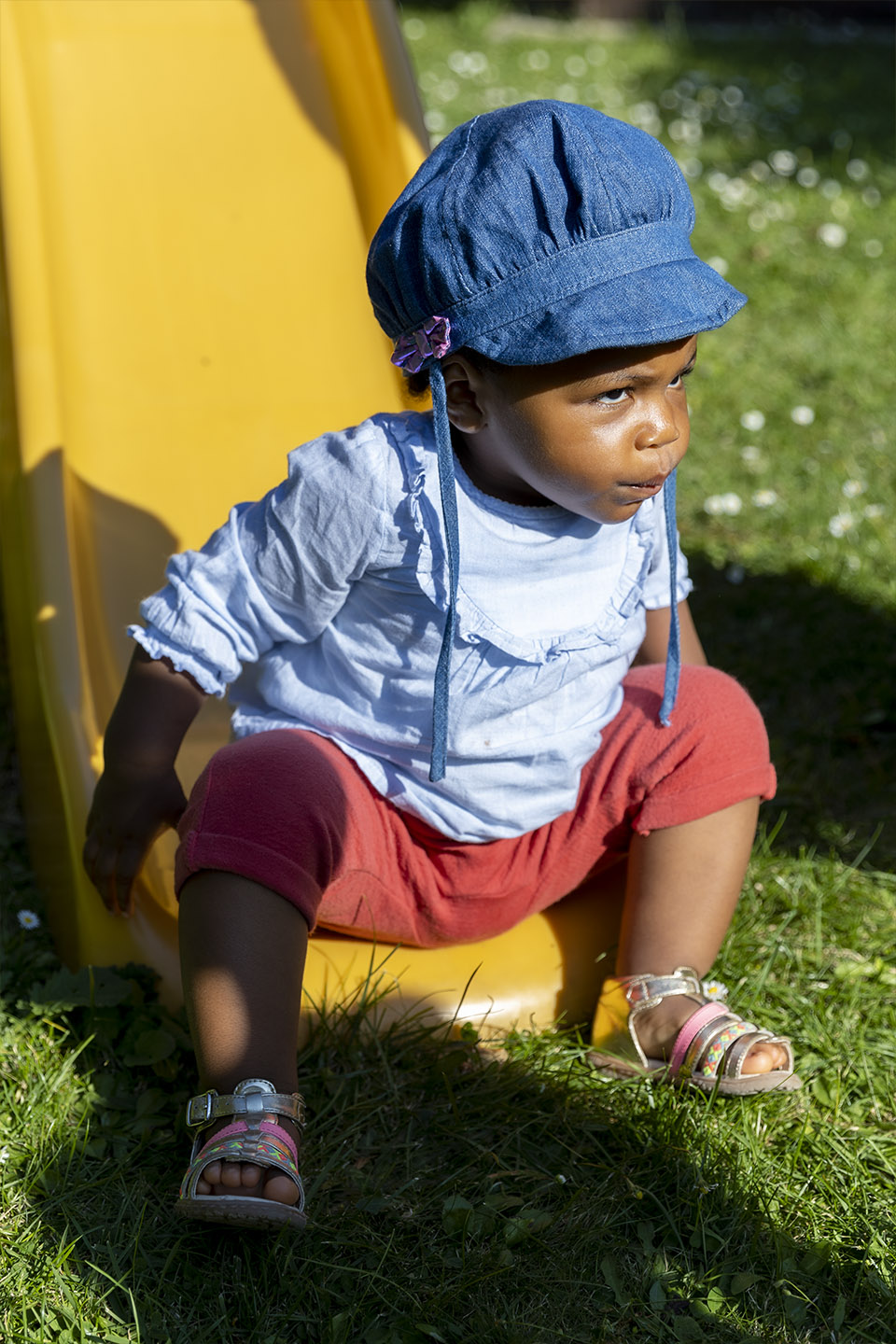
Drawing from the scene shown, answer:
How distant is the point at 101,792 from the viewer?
1896 mm

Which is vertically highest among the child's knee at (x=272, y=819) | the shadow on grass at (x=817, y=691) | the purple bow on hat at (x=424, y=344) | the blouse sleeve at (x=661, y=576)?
the purple bow on hat at (x=424, y=344)

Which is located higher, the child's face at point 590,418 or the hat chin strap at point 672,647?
the child's face at point 590,418

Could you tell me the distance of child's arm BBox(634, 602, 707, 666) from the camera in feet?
7.06

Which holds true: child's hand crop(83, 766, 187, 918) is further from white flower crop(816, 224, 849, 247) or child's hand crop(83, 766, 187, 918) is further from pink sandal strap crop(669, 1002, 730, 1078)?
white flower crop(816, 224, 849, 247)

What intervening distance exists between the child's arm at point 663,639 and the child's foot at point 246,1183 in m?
0.96

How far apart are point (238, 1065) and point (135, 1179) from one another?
0.21 meters

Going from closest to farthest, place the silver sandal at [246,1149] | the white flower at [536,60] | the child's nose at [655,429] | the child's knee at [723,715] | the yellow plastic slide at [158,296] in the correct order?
the silver sandal at [246,1149], the child's nose at [655,429], the child's knee at [723,715], the yellow plastic slide at [158,296], the white flower at [536,60]

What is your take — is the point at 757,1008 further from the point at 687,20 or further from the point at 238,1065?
the point at 687,20

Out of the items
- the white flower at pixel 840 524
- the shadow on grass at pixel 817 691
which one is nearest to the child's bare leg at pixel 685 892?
the shadow on grass at pixel 817 691

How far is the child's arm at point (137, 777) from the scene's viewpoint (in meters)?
1.82

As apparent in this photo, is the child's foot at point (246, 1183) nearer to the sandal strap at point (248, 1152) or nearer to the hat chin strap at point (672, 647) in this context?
the sandal strap at point (248, 1152)

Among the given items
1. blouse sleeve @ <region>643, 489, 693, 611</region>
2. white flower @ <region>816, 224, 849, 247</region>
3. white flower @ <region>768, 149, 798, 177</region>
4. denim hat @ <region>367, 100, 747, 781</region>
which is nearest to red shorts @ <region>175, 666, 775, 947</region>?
blouse sleeve @ <region>643, 489, 693, 611</region>

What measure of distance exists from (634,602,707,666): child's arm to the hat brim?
63 cm

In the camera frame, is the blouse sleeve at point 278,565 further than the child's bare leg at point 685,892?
No
